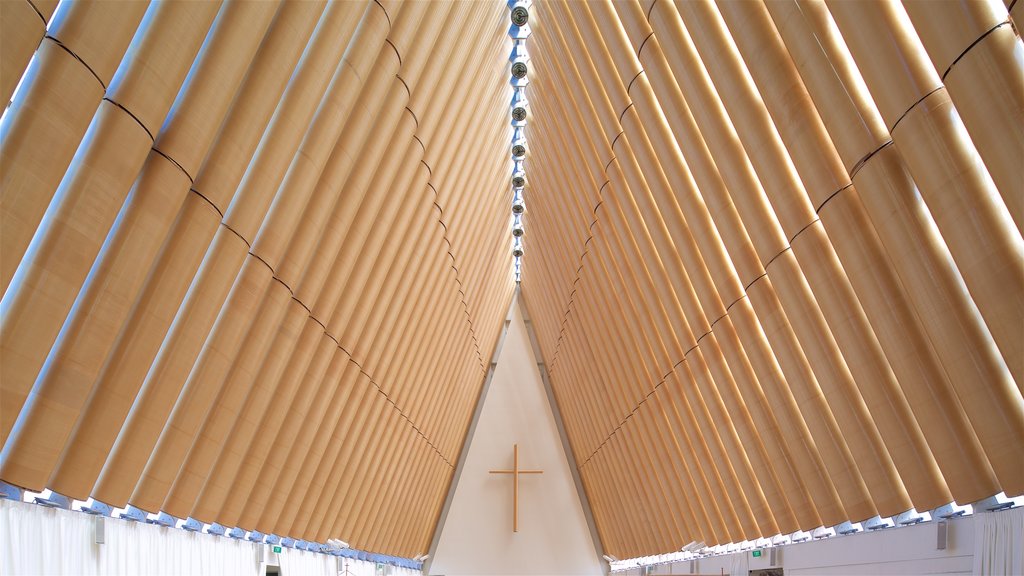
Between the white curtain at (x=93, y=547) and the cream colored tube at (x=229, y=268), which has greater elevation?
the cream colored tube at (x=229, y=268)

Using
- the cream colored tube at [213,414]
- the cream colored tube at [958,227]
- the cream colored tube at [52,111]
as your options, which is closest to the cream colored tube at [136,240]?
the cream colored tube at [52,111]

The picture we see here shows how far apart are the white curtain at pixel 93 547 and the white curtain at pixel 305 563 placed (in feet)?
7.12

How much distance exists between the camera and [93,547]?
23.9 ft

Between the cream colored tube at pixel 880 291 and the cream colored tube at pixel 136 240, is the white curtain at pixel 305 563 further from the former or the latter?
the cream colored tube at pixel 880 291

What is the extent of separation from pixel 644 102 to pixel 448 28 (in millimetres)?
3097

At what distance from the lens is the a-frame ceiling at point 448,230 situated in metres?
5.39

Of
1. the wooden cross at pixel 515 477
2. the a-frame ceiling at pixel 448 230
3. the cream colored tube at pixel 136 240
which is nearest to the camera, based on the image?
the a-frame ceiling at pixel 448 230

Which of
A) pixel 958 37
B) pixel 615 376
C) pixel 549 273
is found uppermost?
pixel 549 273

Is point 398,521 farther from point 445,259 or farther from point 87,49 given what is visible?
point 87,49

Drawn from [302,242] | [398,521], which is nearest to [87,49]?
[302,242]

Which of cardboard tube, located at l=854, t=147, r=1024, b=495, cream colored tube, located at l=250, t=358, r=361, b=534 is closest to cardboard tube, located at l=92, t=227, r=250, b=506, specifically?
cream colored tube, located at l=250, t=358, r=361, b=534

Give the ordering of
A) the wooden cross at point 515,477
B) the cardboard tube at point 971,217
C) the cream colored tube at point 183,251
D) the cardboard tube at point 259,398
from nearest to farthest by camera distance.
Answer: the cardboard tube at point 971,217
the cream colored tube at point 183,251
the cardboard tube at point 259,398
the wooden cross at point 515,477

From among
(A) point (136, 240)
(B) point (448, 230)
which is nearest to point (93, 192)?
(A) point (136, 240)

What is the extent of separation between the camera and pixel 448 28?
11609mm
